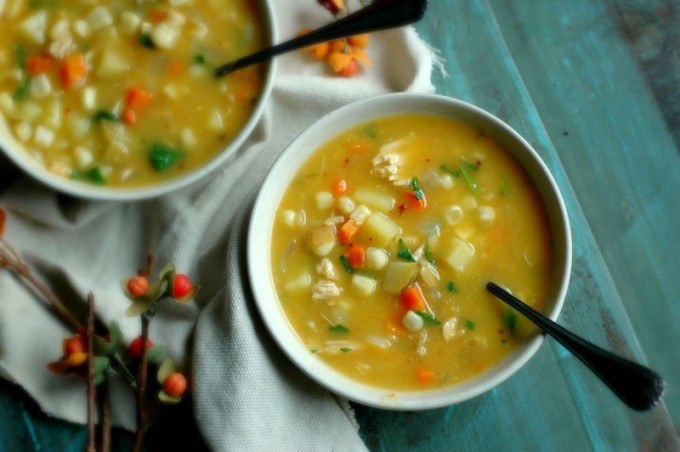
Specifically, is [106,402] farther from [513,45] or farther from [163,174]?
[513,45]

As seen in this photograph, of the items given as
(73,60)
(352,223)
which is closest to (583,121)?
(352,223)

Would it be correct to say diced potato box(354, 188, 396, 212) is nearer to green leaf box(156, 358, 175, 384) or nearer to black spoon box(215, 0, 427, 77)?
black spoon box(215, 0, 427, 77)

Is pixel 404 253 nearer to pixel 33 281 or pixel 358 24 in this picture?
pixel 358 24

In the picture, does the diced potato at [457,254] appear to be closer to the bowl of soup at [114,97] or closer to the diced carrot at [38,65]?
the bowl of soup at [114,97]

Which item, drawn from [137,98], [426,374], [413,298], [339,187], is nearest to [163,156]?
[137,98]

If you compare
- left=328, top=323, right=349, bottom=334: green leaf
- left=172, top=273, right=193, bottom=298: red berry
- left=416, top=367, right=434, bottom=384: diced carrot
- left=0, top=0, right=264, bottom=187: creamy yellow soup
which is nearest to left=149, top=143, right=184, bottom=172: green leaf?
left=0, top=0, right=264, bottom=187: creamy yellow soup

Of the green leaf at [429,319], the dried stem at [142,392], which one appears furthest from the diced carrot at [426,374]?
the dried stem at [142,392]
